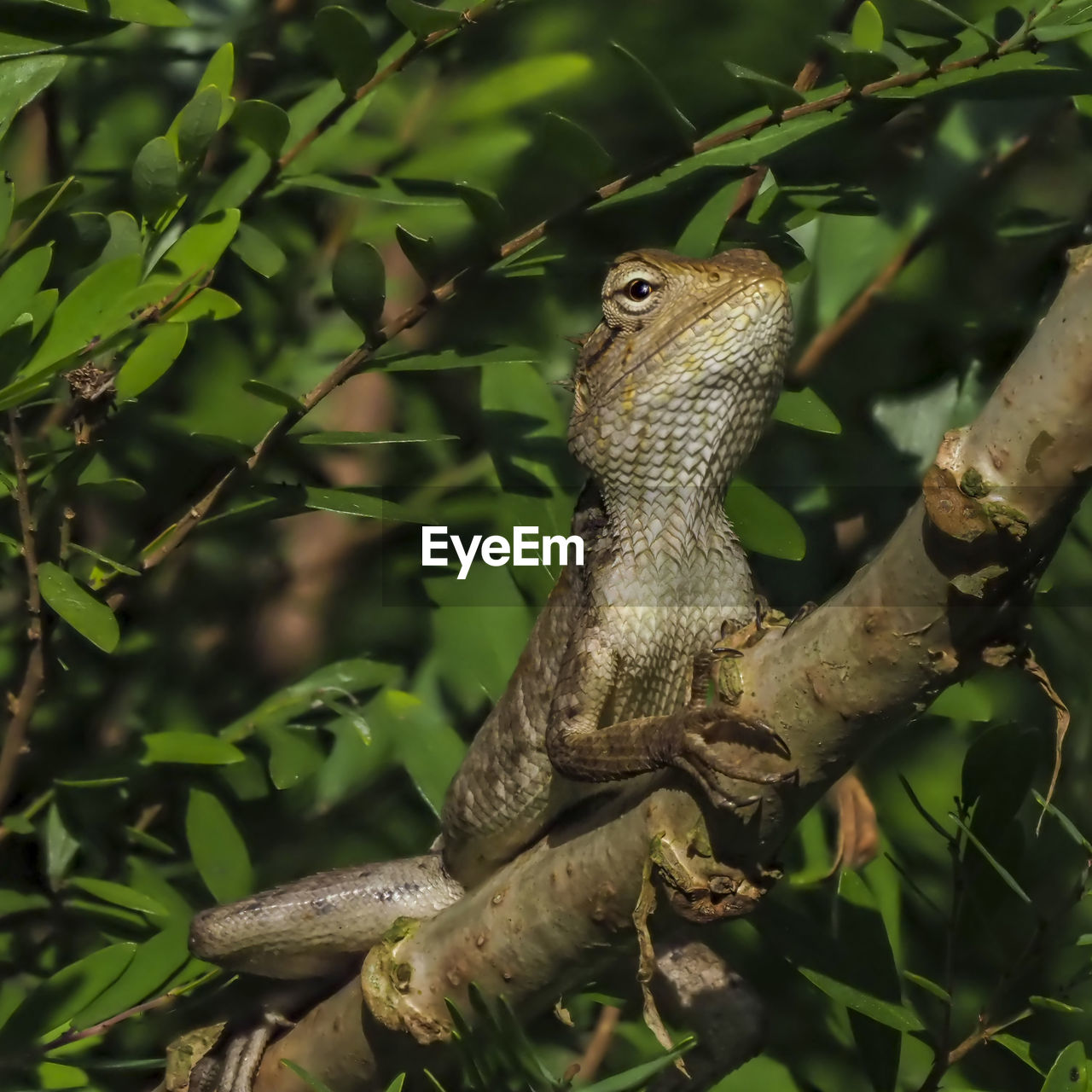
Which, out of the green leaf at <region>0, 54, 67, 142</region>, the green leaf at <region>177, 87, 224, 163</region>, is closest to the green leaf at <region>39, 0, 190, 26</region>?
the green leaf at <region>0, 54, 67, 142</region>

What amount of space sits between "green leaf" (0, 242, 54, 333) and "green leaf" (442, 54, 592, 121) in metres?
1.13

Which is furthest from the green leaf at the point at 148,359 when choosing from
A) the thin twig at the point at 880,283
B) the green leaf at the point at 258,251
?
the thin twig at the point at 880,283

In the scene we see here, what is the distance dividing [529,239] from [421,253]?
19 centimetres

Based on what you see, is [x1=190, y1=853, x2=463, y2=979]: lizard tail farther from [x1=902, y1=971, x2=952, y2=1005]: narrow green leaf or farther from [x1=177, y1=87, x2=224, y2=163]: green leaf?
[x1=177, y1=87, x2=224, y2=163]: green leaf

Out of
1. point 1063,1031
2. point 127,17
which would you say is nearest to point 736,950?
point 1063,1031

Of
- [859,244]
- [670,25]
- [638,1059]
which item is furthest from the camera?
[670,25]

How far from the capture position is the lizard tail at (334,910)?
2623 mm

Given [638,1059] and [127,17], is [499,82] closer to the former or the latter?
[127,17]

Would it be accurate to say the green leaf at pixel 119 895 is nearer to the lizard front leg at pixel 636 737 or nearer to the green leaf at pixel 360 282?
the lizard front leg at pixel 636 737

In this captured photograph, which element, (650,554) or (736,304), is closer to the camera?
(736,304)

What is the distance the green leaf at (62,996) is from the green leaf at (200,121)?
1.28 m

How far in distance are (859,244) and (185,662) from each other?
1590 millimetres

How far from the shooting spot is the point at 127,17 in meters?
2.17

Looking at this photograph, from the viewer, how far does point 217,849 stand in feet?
8.66
